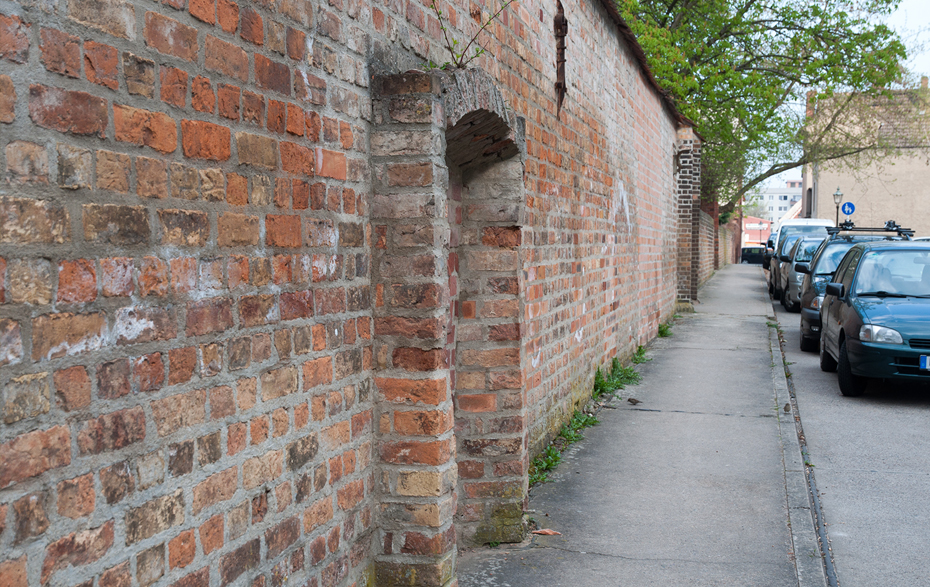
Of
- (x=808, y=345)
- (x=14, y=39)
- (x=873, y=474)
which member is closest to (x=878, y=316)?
(x=873, y=474)

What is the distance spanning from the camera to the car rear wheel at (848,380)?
860 cm

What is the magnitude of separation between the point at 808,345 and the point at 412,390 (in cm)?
1039

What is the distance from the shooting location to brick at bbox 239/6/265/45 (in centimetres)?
246

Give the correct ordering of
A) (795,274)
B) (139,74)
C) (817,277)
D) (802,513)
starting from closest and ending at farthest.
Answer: (139,74) → (802,513) → (817,277) → (795,274)

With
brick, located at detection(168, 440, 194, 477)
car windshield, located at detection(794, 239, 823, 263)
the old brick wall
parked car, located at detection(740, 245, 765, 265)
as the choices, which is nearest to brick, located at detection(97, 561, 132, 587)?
the old brick wall

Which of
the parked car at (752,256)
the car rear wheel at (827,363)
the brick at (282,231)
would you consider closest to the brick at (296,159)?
the brick at (282,231)

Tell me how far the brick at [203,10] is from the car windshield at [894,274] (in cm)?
854

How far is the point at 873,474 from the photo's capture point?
5887 mm

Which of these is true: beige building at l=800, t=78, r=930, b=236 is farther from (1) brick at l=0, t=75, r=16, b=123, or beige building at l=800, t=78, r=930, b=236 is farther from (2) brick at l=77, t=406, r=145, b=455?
(1) brick at l=0, t=75, r=16, b=123

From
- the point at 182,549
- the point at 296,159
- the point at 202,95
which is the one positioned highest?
the point at 202,95

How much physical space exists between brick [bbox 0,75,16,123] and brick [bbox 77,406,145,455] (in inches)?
27.4

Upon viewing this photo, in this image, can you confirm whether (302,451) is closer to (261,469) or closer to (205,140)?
(261,469)

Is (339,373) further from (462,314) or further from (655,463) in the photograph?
(655,463)

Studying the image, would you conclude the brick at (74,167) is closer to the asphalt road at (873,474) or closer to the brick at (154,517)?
the brick at (154,517)
